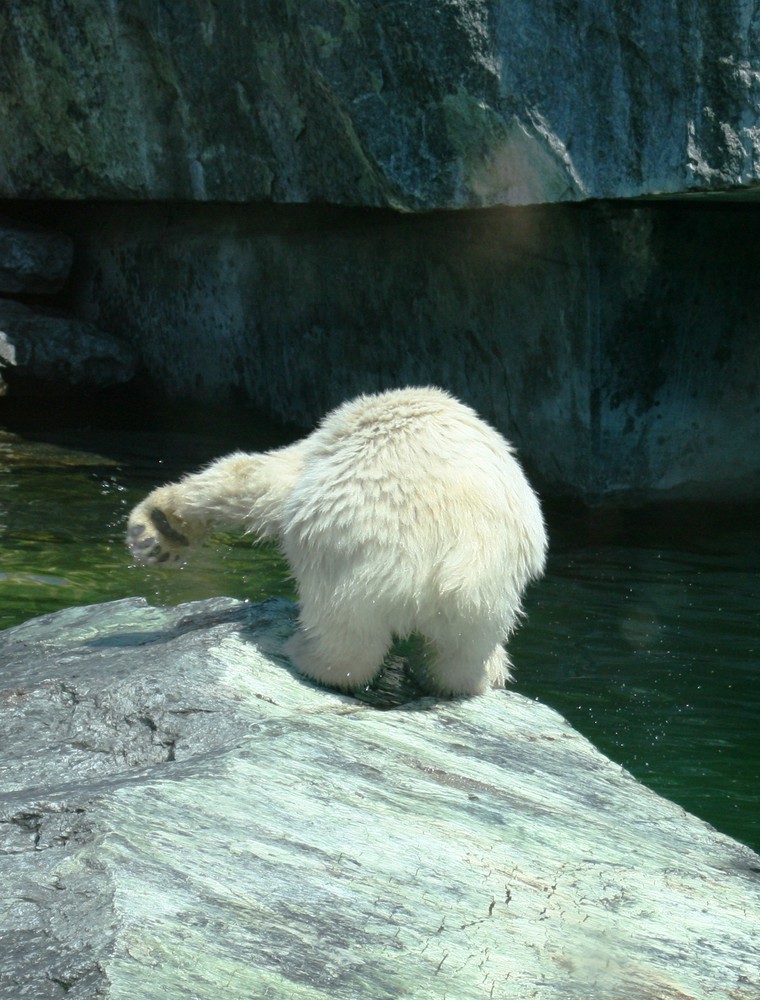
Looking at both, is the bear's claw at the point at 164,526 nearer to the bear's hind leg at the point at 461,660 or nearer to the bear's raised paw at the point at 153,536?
the bear's raised paw at the point at 153,536

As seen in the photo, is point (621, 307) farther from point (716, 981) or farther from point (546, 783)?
point (716, 981)

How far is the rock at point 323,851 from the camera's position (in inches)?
81.3

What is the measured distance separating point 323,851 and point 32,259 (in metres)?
9.03

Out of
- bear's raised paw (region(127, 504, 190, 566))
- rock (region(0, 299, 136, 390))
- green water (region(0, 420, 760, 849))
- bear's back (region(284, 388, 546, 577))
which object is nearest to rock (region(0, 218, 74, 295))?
rock (region(0, 299, 136, 390))

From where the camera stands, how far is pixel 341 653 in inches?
132

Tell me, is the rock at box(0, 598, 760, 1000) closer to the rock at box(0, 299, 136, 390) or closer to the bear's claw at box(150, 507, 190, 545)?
the bear's claw at box(150, 507, 190, 545)

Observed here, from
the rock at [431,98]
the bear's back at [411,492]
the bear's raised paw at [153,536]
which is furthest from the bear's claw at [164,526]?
the rock at [431,98]

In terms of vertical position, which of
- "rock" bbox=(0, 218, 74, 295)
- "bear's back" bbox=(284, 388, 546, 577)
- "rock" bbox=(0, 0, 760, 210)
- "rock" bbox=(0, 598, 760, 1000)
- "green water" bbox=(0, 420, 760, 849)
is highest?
"rock" bbox=(0, 0, 760, 210)

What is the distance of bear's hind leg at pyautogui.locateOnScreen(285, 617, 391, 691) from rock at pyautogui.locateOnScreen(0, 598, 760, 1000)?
0.05m

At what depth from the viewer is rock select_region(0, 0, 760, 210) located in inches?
236

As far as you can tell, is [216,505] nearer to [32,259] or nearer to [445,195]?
[445,195]

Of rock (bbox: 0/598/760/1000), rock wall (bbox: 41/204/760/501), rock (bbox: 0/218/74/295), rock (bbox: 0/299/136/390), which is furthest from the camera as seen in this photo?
rock (bbox: 0/218/74/295)

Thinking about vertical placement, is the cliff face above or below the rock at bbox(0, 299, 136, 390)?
above

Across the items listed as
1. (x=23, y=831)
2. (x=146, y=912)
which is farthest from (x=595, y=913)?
(x=23, y=831)
